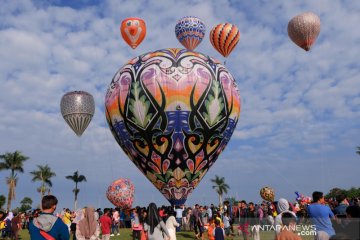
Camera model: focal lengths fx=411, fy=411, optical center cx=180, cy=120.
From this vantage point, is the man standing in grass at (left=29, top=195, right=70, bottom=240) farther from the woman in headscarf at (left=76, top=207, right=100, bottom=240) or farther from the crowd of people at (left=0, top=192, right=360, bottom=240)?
the woman in headscarf at (left=76, top=207, right=100, bottom=240)

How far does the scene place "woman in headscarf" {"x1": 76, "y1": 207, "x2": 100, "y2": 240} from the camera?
966cm

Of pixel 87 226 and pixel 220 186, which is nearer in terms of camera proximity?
pixel 87 226

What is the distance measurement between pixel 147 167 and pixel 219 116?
4.40m

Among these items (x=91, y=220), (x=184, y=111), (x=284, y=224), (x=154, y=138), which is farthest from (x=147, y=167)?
(x=284, y=224)

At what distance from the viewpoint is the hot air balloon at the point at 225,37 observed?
94.6ft

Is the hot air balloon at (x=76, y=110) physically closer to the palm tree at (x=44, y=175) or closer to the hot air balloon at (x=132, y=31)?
the hot air balloon at (x=132, y=31)

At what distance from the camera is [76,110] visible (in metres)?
30.1

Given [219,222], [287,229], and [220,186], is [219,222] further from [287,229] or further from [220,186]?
[220,186]

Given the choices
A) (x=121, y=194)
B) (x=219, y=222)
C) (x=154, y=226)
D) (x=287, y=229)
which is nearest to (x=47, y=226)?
(x=287, y=229)

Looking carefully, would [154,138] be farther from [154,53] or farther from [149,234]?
[149,234]

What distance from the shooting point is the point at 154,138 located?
65.1ft

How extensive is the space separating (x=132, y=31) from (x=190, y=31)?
13.5ft

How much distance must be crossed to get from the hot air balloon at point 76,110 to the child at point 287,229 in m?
25.1

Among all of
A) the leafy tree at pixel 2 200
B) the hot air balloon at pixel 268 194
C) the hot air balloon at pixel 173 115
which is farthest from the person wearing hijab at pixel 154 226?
the leafy tree at pixel 2 200
